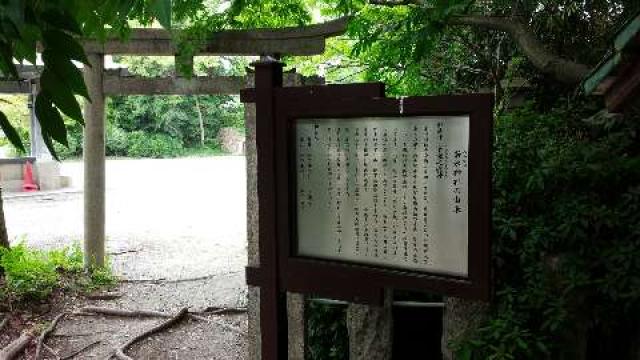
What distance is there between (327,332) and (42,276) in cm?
480

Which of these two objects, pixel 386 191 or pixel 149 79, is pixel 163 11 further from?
pixel 149 79

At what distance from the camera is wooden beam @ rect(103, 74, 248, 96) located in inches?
281

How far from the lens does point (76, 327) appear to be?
6.30 metres

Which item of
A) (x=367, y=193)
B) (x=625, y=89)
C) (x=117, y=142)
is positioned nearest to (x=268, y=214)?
(x=367, y=193)

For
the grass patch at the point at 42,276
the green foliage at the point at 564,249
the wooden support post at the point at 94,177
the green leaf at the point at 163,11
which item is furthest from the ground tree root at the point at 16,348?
the green leaf at the point at 163,11

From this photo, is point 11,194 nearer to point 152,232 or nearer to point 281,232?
point 152,232

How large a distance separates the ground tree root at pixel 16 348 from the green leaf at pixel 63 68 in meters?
5.50

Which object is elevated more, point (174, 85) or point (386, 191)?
point (174, 85)

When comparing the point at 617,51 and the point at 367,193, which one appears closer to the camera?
the point at 617,51

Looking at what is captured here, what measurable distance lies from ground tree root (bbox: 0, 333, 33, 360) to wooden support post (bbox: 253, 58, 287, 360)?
3.93m

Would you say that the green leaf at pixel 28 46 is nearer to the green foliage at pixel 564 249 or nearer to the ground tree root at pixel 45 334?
the green foliage at pixel 564 249

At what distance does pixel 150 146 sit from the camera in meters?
32.0

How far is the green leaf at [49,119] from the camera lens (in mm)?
765

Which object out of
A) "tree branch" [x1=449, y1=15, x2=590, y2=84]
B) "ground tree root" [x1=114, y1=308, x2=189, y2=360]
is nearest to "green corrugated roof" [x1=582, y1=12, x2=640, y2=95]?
"tree branch" [x1=449, y1=15, x2=590, y2=84]
